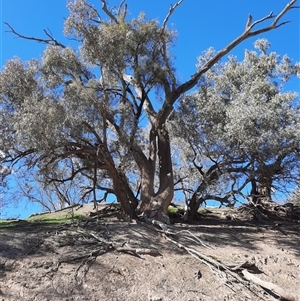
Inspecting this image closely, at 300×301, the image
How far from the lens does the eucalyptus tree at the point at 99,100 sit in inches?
429

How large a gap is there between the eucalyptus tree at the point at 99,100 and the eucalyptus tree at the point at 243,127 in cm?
68

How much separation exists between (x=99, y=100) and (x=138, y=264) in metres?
4.78

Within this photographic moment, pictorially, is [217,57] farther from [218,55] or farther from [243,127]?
[243,127]

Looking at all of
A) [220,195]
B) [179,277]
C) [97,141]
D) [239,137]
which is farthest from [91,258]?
[220,195]

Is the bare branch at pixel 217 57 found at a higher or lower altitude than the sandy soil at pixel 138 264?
higher

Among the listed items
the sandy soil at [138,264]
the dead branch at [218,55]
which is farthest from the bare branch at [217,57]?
the sandy soil at [138,264]

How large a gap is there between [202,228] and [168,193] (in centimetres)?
146

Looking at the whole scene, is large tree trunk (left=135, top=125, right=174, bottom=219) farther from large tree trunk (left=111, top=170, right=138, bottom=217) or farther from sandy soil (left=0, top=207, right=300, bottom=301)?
sandy soil (left=0, top=207, right=300, bottom=301)

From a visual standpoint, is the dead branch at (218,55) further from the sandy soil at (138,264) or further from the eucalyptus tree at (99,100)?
the sandy soil at (138,264)

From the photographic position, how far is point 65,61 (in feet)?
38.2

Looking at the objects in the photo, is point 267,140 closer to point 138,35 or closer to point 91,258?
point 138,35

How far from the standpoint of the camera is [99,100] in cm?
1182

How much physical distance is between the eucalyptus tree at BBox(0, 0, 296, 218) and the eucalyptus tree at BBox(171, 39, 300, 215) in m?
0.68

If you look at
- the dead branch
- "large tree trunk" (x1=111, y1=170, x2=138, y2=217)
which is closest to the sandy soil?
"large tree trunk" (x1=111, y1=170, x2=138, y2=217)
